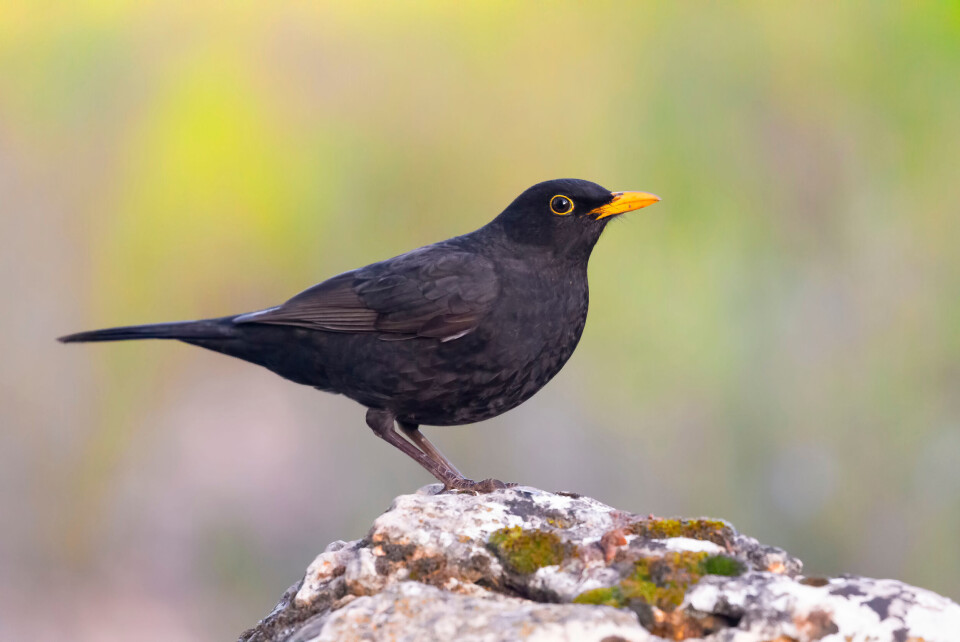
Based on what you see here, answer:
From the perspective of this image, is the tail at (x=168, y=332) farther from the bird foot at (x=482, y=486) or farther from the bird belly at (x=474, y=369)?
the bird foot at (x=482, y=486)

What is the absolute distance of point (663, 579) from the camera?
356 centimetres

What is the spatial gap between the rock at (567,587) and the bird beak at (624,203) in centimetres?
209

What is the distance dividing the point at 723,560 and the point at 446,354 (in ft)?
7.55

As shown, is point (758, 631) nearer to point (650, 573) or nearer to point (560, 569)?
point (650, 573)

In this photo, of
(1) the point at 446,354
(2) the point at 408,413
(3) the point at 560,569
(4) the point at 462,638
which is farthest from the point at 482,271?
(4) the point at 462,638

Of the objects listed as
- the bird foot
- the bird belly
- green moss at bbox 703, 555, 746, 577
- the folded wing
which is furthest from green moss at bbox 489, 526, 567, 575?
the folded wing

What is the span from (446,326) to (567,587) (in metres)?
2.21

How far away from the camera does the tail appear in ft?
19.6

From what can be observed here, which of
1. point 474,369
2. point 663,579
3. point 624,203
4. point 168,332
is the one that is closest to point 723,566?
point 663,579

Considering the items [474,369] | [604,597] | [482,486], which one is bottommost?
[604,597]

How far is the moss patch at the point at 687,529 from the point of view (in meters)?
3.99

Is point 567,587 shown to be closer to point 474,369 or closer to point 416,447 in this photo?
point 474,369

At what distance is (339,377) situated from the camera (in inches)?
229

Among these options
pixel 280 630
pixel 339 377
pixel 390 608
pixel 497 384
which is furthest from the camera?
pixel 339 377
